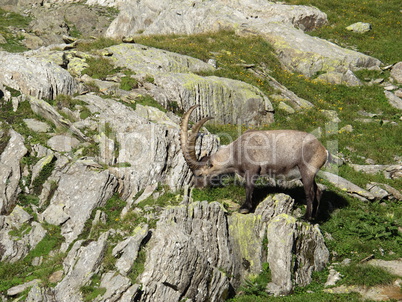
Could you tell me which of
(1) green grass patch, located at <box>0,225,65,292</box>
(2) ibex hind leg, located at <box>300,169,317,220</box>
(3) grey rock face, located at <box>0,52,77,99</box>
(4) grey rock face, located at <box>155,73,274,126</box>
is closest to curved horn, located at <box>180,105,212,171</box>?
(2) ibex hind leg, located at <box>300,169,317,220</box>

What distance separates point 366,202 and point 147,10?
121 feet

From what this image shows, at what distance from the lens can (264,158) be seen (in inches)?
573

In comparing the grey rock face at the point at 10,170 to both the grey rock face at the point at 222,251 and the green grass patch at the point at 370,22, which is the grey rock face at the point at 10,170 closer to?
the grey rock face at the point at 222,251

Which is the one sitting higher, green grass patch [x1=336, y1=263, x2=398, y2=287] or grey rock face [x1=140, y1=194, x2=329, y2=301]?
grey rock face [x1=140, y1=194, x2=329, y2=301]

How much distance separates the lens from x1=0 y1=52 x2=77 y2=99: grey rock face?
18.5 meters

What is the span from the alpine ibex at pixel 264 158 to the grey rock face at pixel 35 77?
8.36 meters

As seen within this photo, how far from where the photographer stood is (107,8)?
213 feet

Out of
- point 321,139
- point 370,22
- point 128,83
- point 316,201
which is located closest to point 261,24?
point 370,22

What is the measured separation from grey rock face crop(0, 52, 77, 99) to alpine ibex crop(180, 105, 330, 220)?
8360mm

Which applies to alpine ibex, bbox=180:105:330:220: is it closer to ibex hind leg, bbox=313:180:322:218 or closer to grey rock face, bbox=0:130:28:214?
ibex hind leg, bbox=313:180:322:218

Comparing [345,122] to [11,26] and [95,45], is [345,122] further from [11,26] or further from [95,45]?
[11,26]

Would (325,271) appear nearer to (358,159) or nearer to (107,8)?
(358,159)

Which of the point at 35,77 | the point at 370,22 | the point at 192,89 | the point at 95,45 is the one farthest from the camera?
the point at 370,22

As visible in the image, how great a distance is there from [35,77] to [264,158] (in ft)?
40.1
